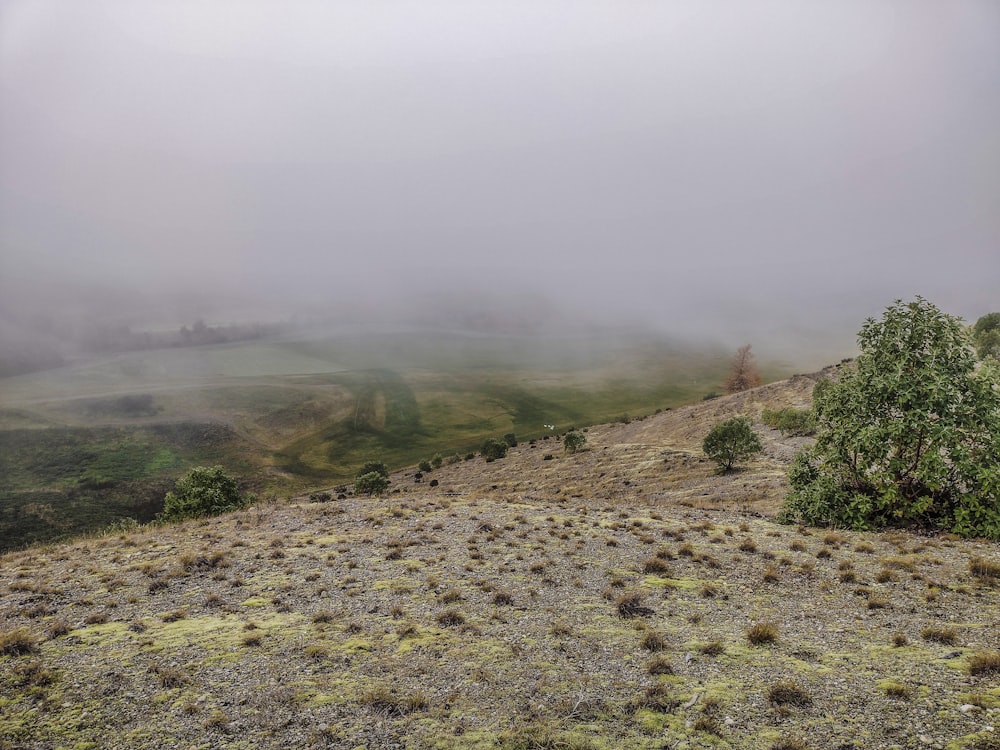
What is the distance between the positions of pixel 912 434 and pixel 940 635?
11.4 m

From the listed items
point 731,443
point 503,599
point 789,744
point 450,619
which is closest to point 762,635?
point 789,744

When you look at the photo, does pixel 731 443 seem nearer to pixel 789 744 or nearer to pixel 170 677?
pixel 789 744

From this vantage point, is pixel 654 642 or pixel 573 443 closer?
pixel 654 642

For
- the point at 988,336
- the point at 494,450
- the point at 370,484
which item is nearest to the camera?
the point at 370,484

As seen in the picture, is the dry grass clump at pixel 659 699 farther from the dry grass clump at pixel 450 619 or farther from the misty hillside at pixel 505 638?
the dry grass clump at pixel 450 619

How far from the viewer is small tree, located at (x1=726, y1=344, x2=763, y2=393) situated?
376ft

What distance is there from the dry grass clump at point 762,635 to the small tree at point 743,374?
112 m

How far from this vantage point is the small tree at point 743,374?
115 m

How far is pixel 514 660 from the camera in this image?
456 inches

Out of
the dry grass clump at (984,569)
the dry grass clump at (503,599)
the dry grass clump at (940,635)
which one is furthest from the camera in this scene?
the dry grass clump at (503,599)

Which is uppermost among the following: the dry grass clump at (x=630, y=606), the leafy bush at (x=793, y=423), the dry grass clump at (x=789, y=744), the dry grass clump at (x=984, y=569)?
the dry grass clump at (x=789, y=744)

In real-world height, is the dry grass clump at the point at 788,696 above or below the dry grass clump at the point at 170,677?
above

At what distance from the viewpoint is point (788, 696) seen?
946 centimetres

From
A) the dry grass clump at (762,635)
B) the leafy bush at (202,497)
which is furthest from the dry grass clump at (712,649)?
the leafy bush at (202,497)
